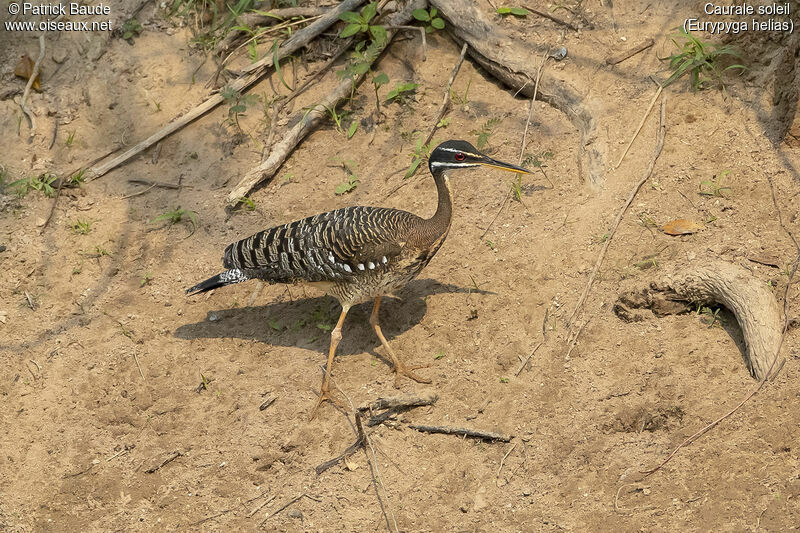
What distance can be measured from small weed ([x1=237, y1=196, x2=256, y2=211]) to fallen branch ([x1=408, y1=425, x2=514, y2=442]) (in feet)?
10.9

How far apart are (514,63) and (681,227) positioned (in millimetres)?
2822

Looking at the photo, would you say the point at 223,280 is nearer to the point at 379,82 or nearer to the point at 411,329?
the point at 411,329

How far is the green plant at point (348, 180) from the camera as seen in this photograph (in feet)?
26.0

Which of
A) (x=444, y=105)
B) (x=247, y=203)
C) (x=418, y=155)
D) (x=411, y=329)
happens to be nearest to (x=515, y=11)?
(x=444, y=105)

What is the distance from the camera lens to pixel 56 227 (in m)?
8.16

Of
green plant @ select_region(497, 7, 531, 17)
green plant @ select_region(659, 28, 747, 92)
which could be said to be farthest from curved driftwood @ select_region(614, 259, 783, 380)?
green plant @ select_region(497, 7, 531, 17)

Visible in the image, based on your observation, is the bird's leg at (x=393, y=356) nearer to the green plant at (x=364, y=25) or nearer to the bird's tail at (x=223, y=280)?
the bird's tail at (x=223, y=280)

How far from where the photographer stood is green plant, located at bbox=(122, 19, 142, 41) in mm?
9508

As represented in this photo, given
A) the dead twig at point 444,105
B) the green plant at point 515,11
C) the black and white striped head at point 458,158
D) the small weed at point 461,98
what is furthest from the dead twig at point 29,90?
the green plant at point 515,11

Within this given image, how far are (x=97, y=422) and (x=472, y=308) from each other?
128 inches

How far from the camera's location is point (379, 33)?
27.7 ft

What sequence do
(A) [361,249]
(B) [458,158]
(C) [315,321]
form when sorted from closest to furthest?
(A) [361,249] → (B) [458,158] → (C) [315,321]

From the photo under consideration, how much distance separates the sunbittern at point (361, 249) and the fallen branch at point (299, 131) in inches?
60.6

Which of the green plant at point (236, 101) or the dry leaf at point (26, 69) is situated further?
the dry leaf at point (26, 69)
